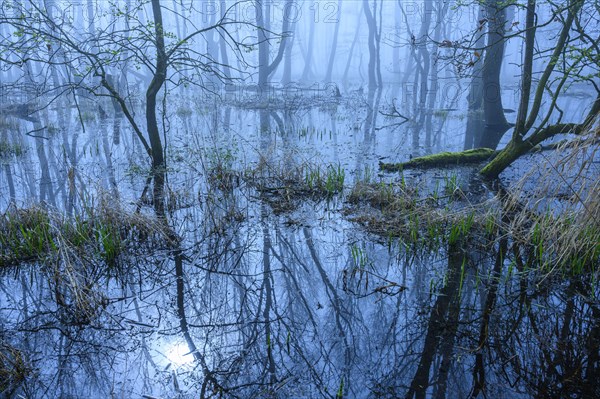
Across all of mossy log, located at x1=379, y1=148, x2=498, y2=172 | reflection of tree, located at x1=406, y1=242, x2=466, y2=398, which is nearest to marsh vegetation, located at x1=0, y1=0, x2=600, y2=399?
reflection of tree, located at x1=406, y1=242, x2=466, y2=398

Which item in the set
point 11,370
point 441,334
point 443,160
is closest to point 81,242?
point 11,370

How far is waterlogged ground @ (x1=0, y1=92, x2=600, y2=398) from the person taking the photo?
2.43 metres

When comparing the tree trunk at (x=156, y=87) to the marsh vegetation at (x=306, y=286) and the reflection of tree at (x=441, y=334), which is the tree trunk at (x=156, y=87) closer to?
the marsh vegetation at (x=306, y=286)

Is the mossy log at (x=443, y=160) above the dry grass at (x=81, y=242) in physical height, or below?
above

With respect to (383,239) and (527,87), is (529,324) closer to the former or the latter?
(383,239)

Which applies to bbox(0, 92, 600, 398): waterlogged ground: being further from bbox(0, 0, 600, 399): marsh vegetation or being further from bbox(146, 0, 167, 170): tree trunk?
bbox(146, 0, 167, 170): tree trunk

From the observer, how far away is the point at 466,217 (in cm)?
409

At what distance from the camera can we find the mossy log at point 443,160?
672 centimetres

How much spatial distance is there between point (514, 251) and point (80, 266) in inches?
146

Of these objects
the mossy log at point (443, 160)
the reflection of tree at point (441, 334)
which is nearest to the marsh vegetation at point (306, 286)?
the reflection of tree at point (441, 334)

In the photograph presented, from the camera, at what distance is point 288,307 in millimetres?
3180

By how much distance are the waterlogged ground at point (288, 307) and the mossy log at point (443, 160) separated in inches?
56.8

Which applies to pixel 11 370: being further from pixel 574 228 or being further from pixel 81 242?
pixel 574 228

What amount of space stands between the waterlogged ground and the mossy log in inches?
56.8
